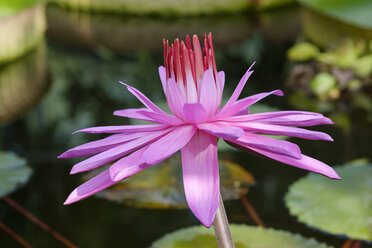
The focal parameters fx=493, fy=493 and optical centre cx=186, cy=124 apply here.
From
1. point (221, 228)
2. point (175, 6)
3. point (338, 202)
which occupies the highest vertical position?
point (221, 228)

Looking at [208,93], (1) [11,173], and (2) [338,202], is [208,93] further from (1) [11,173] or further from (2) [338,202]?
(1) [11,173]

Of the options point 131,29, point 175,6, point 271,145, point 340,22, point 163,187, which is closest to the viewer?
point 271,145

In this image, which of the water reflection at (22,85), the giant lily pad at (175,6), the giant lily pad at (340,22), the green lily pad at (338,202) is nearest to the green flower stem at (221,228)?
the green lily pad at (338,202)

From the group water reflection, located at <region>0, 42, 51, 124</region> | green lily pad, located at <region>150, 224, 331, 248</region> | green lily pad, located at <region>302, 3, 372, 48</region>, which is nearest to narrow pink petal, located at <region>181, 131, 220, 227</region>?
green lily pad, located at <region>150, 224, 331, 248</region>

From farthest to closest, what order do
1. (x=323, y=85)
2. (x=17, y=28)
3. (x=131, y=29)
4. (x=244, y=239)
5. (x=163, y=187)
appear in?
(x=131, y=29), (x=17, y=28), (x=323, y=85), (x=163, y=187), (x=244, y=239)

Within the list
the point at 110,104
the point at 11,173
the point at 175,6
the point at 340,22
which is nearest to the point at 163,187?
the point at 11,173

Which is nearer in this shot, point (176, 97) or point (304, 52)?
point (176, 97)

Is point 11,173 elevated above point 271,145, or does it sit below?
below

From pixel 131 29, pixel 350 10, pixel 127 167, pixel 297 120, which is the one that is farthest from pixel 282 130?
pixel 131 29

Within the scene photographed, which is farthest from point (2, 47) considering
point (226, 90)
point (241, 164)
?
point (241, 164)
